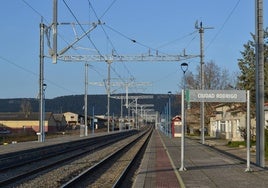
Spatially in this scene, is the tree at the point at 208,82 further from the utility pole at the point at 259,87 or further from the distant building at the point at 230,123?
the utility pole at the point at 259,87

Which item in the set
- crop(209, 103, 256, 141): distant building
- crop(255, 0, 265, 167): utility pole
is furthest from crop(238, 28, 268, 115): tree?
crop(255, 0, 265, 167): utility pole

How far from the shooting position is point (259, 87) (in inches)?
852

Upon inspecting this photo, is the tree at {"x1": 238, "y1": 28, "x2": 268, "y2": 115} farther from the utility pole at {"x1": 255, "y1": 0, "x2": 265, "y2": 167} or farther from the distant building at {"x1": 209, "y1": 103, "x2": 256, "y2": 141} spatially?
the utility pole at {"x1": 255, "y1": 0, "x2": 265, "y2": 167}

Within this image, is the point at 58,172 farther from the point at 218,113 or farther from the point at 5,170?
the point at 218,113

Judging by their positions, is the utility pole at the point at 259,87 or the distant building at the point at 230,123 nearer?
the utility pole at the point at 259,87

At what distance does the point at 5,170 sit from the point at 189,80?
2530 inches

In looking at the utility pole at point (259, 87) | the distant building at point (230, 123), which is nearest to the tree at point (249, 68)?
the distant building at point (230, 123)

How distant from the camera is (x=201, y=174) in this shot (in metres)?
18.1

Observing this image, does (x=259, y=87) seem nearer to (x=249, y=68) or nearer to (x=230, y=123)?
(x=249, y=68)

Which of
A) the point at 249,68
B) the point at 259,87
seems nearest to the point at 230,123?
the point at 249,68

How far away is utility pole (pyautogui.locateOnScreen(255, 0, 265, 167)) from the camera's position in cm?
2122

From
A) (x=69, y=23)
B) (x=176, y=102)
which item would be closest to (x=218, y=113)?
(x=176, y=102)

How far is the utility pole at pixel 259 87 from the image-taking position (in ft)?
69.6

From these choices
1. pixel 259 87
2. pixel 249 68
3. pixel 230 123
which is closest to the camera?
pixel 259 87
